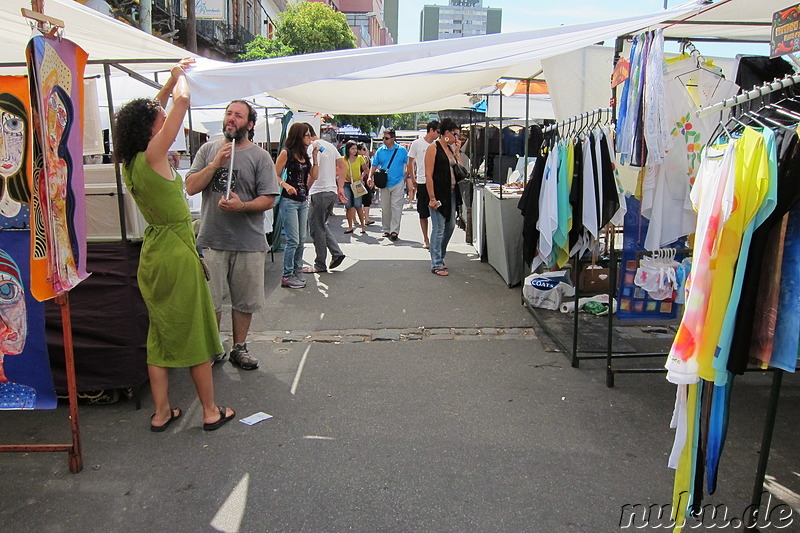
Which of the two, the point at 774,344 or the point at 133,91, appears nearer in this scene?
the point at 774,344

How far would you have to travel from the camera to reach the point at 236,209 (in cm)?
426

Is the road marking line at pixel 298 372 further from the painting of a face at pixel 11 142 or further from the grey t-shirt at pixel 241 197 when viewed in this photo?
the painting of a face at pixel 11 142

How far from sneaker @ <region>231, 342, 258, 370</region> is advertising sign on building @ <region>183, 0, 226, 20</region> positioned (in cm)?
1572

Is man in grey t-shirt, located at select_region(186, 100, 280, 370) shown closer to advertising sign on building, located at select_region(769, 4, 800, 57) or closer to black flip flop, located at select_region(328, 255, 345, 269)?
advertising sign on building, located at select_region(769, 4, 800, 57)

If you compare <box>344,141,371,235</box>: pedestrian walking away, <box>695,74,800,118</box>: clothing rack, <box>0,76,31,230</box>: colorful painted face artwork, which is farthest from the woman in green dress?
<box>344,141,371,235</box>: pedestrian walking away

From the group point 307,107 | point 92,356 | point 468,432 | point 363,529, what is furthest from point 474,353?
point 307,107

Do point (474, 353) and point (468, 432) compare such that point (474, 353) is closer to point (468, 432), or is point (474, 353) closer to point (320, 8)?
point (468, 432)

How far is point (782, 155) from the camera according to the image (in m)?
2.24

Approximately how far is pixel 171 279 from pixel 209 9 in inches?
664

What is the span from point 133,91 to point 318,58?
549 cm

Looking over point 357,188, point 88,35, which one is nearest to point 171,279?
point 88,35

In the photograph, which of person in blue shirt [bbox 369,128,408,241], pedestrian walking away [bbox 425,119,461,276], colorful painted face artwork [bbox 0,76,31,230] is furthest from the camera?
person in blue shirt [bbox 369,128,408,241]

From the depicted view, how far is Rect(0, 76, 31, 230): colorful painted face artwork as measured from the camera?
325cm

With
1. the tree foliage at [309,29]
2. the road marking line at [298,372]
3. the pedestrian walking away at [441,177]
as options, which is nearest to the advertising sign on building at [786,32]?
the road marking line at [298,372]
